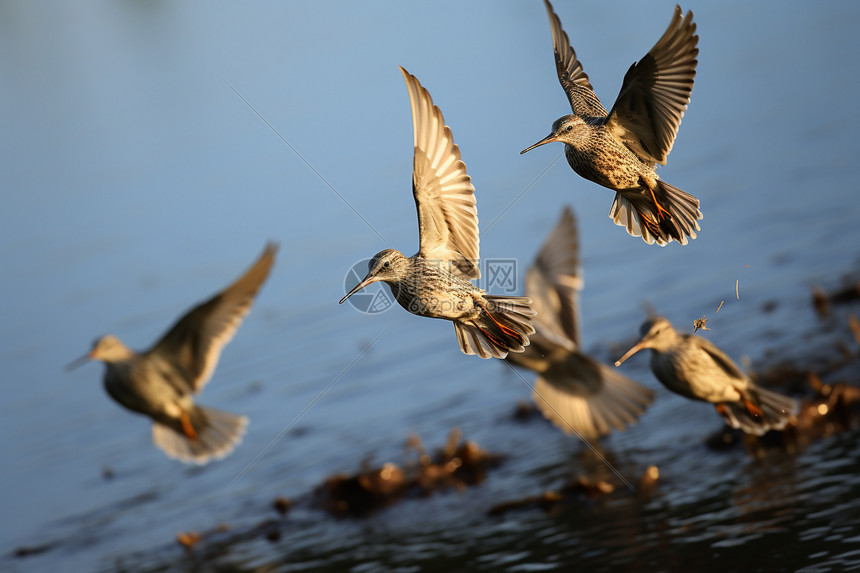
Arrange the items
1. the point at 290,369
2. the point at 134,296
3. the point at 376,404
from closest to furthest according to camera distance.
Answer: the point at 376,404, the point at 290,369, the point at 134,296

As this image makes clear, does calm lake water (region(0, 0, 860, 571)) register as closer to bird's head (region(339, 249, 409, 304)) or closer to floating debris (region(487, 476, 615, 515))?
floating debris (region(487, 476, 615, 515))

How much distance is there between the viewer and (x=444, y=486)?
9.30 meters

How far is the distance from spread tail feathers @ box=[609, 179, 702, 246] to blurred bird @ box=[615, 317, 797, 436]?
5.92 feet

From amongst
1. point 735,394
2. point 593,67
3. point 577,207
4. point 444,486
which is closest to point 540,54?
point 593,67

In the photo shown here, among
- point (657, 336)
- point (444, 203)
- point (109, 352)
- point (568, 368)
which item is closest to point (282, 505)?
point (109, 352)

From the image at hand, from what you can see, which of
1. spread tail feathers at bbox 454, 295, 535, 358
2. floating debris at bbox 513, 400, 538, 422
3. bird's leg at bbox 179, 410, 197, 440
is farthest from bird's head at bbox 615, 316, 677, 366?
bird's leg at bbox 179, 410, 197, 440

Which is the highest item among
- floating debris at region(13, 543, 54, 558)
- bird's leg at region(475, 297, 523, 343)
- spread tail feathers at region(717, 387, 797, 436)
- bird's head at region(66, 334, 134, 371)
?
bird's head at region(66, 334, 134, 371)

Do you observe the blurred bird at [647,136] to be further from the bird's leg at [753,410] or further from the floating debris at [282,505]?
the floating debris at [282,505]

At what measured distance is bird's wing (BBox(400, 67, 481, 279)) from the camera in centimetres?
475

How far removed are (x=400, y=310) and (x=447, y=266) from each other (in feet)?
32.7

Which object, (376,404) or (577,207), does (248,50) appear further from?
Answer: (376,404)

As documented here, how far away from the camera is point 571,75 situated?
530 cm

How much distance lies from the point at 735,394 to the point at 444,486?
3.49 m

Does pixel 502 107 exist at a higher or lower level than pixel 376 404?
higher
